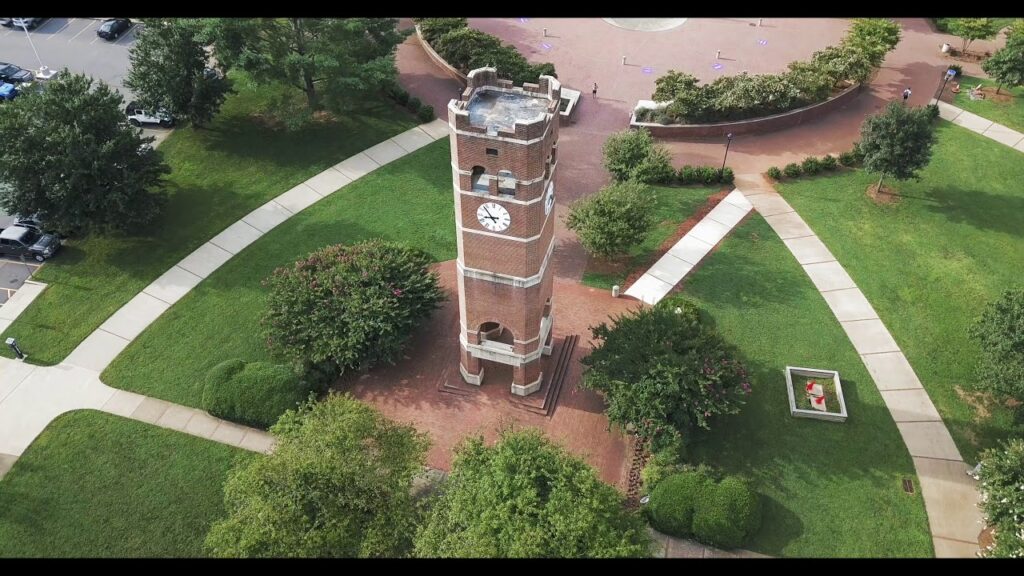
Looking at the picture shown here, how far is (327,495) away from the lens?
2553 centimetres

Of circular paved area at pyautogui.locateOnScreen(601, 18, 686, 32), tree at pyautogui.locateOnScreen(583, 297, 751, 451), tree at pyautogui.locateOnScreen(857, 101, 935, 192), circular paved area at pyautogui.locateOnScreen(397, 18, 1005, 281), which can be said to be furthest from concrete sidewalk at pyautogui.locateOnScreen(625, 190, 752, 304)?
circular paved area at pyautogui.locateOnScreen(601, 18, 686, 32)

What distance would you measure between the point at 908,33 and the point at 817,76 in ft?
54.2

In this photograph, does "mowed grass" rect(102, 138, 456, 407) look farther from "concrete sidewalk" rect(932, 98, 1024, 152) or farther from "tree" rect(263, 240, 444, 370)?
"concrete sidewalk" rect(932, 98, 1024, 152)

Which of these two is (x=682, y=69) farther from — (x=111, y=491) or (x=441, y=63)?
(x=111, y=491)

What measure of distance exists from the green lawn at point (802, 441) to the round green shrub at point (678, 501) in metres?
2.42

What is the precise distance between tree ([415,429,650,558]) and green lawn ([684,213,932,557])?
7006mm

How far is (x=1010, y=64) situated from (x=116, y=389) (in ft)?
191

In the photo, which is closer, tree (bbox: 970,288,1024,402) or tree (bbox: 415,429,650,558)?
tree (bbox: 415,429,650,558)

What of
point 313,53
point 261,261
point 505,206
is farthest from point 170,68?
point 505,206

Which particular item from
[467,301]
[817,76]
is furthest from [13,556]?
[817,76]

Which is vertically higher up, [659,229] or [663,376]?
[663,376]

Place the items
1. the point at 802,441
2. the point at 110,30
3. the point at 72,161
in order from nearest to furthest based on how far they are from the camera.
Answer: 1. the point at 802,441
2. the point at 72,161
3. the point at 110,30

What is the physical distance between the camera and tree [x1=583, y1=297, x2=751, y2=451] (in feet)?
95.4

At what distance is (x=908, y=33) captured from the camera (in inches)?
2379
